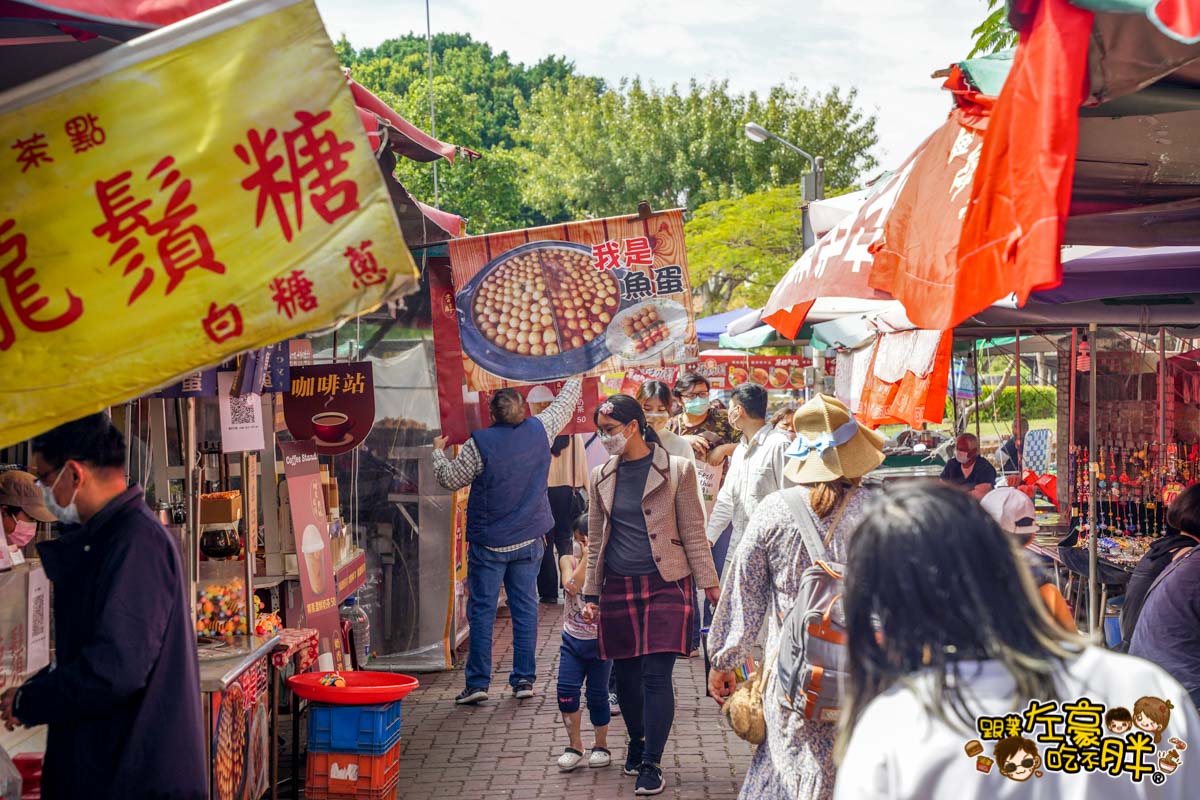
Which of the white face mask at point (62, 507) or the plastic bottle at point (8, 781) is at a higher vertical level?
the white face mask at point (62, 507)

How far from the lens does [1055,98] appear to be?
2.41m

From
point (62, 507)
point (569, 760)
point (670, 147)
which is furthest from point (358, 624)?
point (670, 147)

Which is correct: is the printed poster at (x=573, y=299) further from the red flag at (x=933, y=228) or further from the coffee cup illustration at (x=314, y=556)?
the red flag at (x=933, y=228)

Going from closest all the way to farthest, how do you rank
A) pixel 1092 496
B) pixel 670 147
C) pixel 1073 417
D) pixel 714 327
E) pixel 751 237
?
1. pixel 1092 496
2. pixel 1073 417
3. pixel 714 327
4. pixel 751 237
5. pixel 670 147

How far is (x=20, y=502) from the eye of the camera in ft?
15.6

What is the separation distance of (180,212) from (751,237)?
27.8m

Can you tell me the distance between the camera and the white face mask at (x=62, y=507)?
3.51m

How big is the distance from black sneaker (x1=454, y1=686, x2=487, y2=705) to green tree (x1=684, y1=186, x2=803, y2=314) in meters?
20.8

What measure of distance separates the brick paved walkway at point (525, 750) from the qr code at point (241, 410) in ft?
7.65

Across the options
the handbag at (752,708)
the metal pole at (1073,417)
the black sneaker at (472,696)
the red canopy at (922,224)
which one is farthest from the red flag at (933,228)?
the metal pole at (1073,417)

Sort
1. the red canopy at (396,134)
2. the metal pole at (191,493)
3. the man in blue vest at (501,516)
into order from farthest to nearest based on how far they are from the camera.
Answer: the man in blue vest at (501,516) → the metal pole at (191,493) → the red canopy at (396,134)

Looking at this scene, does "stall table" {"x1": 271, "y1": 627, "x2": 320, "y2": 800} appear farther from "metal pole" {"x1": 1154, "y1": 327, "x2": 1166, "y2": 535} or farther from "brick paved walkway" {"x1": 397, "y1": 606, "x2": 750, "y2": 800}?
"metal pole" {"x1": 1154, "y1": 327, "x2": 1166, "y2": 535}

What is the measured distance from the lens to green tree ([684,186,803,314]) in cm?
2911

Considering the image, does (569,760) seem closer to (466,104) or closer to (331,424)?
(331,424)
